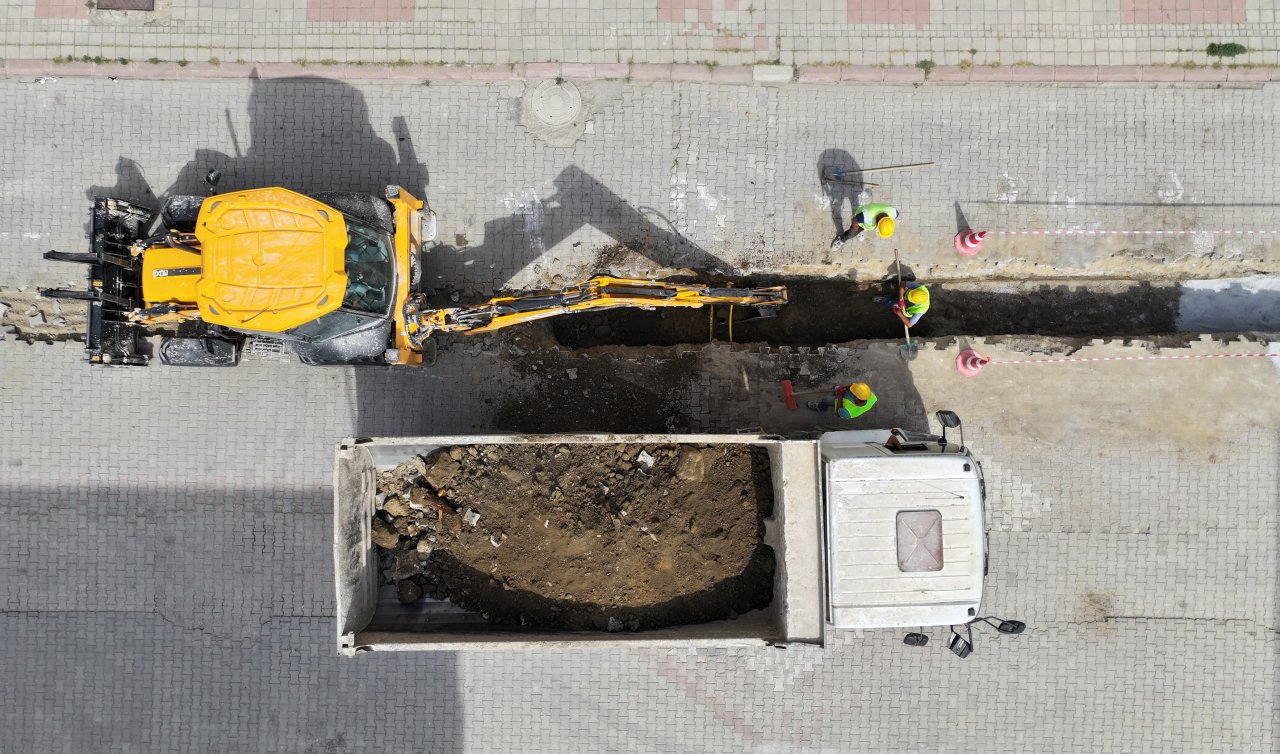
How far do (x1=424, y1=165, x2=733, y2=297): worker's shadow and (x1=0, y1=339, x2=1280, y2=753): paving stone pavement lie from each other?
102 centimetres

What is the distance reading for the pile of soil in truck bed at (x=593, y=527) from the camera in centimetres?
837

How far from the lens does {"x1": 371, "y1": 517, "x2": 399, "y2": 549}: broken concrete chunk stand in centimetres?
840

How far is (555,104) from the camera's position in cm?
970

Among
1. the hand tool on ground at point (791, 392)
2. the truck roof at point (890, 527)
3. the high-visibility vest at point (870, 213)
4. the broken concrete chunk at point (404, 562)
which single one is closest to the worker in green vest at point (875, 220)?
the high-visibility vest at point (870, 213)

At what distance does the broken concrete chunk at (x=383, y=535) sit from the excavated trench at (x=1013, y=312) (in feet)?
Answer: 10.9

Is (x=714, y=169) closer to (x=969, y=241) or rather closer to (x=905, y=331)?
(x=905, y=331)

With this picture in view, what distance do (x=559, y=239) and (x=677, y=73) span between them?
108 inches

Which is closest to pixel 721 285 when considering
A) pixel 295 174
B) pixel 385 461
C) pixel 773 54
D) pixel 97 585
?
pixel 773 54

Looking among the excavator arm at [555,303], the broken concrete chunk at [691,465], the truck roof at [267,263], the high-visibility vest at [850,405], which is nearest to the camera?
the truck roof at [267,263]

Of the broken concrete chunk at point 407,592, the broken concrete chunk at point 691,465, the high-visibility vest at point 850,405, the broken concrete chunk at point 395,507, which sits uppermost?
the high-visibility vest at point 850,405

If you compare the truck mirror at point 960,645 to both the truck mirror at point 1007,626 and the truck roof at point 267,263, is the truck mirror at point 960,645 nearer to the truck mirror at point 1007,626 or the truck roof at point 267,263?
the truck mirror at point 1007,626

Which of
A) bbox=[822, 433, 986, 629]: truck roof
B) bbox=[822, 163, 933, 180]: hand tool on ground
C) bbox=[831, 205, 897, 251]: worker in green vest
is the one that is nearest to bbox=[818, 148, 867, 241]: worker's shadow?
bbox=[822, 163, 933, 180]: hand tool on ground

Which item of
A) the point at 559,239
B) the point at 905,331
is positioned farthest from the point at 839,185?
the point at 559,239

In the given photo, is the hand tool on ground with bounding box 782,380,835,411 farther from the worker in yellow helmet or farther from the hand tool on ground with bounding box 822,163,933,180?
the hand tool on ground with bounding box 822,163,933,180
